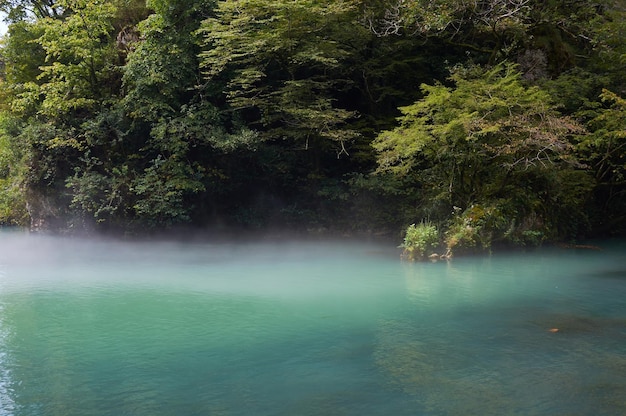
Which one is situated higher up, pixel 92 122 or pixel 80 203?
pixel 92 122

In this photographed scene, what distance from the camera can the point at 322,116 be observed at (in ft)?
53.9

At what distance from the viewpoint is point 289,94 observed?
1688 centimetres

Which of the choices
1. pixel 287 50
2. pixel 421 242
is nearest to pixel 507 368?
pixel 421 242

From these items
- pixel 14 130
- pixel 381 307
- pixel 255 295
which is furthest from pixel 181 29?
pixel 381 307

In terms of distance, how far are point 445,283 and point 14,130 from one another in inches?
668

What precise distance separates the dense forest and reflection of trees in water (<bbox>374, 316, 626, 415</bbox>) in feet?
21.6

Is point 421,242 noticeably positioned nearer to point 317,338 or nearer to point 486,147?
point 486,147

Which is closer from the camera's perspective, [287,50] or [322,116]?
[322,116]

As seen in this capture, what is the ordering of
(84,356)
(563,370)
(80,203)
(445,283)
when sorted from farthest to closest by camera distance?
(80,203) → (445,283) → (84,356) → (563,370)

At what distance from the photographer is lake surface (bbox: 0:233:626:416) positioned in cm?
509

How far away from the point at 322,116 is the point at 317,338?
1019 centimetres

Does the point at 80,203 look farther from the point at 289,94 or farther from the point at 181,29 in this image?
the point at 289,94

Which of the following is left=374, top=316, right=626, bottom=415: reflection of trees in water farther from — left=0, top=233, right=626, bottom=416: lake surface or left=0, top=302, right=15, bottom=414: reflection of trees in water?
left=0, top=302, right=15, bottom=414: reflection of trees in water

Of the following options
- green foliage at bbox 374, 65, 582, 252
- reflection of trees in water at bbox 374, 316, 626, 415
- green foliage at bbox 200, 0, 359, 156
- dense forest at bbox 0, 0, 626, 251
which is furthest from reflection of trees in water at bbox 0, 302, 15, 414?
green foliage at bbox 200, 0, 359, 156
